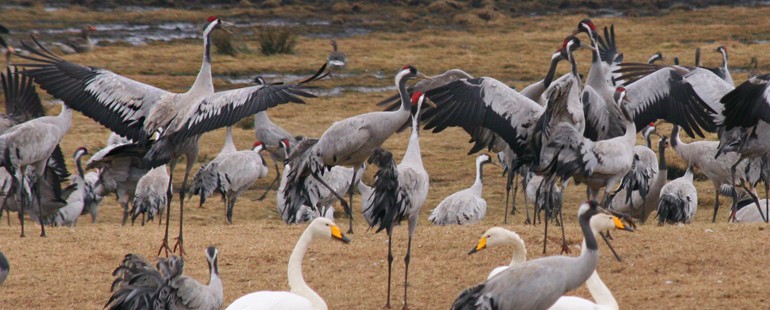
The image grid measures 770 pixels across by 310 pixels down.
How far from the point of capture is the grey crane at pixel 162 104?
33.3ft

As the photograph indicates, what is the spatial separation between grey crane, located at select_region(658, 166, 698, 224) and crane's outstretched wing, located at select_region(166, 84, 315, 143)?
522cm

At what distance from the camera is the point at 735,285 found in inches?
330

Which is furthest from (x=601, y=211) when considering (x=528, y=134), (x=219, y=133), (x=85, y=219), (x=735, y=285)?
(x=219, y=133)

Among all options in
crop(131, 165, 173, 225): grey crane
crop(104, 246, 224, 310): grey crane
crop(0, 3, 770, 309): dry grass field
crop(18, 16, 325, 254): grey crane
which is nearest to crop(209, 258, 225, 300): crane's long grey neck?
crop(104, 246, 224, 310): grey crane

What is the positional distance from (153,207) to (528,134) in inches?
220

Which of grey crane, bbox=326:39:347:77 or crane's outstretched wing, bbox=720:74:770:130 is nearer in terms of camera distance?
crane's outstretched wing, bbox=720:74:770:130

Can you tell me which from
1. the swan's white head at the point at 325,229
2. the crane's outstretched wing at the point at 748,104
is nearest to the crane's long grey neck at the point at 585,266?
the swan's white head at the point at 325,229

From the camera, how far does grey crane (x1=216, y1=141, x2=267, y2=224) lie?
1457 cm

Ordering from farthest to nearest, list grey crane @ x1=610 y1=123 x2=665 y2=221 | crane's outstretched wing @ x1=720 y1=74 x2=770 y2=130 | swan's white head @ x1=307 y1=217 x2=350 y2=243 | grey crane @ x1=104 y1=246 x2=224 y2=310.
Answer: grey crane @ x1=610 y1=123 x2=665 y2=221
crane's outstretched wing @ x1=720 y1=74 x2=770 y2=130
swan's white head @ x1=307 y1=217 x2=350 y2=243
grey crane @ x1=104 y1=246 x2=224 y2=310

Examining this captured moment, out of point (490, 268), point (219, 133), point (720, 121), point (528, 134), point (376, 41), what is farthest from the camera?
point (376, 41)

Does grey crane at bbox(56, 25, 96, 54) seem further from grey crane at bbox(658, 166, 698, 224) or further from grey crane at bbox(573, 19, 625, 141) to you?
grey crane at bbox(573, 19, 625, 141)

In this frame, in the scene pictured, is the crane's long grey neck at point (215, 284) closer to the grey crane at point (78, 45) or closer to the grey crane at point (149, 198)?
the grey crane at point (149, 198)

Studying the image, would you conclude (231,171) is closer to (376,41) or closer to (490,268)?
(490,268)

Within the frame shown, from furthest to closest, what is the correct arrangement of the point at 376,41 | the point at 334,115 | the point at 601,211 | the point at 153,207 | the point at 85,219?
1. the point at 376,41
2. the point at 334,115
3. the point at 85,219
4. the point at 153,207
5. the point at 601,211
